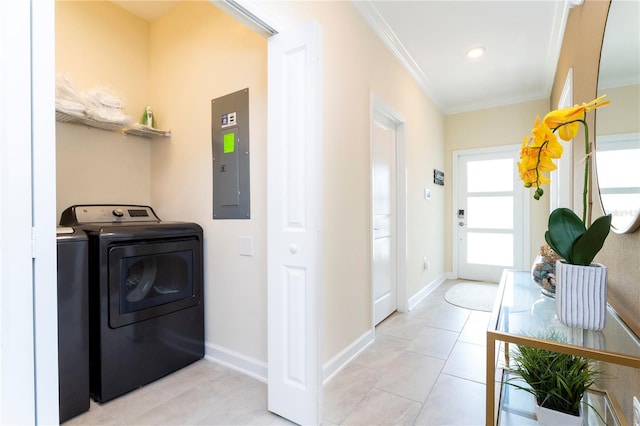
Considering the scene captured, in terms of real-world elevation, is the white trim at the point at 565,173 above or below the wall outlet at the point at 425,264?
above

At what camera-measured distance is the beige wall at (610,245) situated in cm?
98

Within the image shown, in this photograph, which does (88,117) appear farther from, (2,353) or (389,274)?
(389,274)

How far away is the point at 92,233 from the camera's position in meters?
1.70

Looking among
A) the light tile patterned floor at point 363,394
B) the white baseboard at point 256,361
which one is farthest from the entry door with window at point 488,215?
the white baseboard at point 256,361

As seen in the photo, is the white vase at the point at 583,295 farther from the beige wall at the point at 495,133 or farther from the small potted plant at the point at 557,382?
the beige wall at the point at 495,133

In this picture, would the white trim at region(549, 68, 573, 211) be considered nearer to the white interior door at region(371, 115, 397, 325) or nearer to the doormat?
the doormat

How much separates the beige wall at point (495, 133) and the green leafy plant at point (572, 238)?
367cm

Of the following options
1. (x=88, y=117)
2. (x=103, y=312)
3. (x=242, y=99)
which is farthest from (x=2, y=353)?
(x=88, y=117)

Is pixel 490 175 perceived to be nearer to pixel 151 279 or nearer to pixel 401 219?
pixel 401 219

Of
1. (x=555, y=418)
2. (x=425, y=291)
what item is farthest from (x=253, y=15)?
(x=425, y=291)

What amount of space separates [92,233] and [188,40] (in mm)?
1685

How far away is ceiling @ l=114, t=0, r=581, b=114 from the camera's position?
2.40 metres

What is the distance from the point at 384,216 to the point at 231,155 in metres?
1.69

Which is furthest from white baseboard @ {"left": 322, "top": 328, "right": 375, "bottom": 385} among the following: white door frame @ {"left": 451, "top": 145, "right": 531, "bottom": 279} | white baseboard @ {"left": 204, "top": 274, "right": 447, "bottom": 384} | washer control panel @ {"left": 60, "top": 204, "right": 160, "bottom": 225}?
white door frame @ {"left": 451, "top": 145, "right": 531, "bottom": 279}
